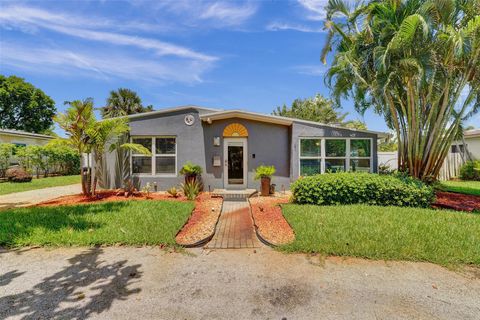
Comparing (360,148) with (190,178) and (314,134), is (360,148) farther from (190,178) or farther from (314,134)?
(190,178)

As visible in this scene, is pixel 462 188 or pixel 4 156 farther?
pixel 4 156

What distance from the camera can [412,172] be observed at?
8.50 m

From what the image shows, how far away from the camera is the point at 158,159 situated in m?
9.74

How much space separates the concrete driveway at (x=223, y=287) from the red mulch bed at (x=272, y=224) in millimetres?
637

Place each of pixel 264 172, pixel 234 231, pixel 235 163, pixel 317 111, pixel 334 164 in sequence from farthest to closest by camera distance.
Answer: pixel 317 111 → pixel 235 163 → pixel 334 164 → pixel 264 172 → pixel 234 231

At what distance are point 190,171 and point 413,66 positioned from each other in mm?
8567

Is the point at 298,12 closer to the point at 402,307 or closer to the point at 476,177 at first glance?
the point at 402,307

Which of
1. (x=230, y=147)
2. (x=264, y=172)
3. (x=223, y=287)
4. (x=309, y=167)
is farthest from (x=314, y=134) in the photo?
(x=223, y=287)

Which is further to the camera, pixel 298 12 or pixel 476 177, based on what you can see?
pixel 476 177

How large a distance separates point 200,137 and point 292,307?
26.2 feet

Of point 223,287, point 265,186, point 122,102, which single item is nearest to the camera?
point 223,287

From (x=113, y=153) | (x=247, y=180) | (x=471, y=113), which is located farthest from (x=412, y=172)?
(x=113, y=153)

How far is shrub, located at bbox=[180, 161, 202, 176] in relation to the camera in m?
9.06

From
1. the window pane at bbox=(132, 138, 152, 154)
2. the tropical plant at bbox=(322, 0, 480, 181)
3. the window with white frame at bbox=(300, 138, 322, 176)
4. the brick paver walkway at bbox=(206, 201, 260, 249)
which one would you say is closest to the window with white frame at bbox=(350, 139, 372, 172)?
the tropical plant at bbox=(322, 0, 480, 181)
